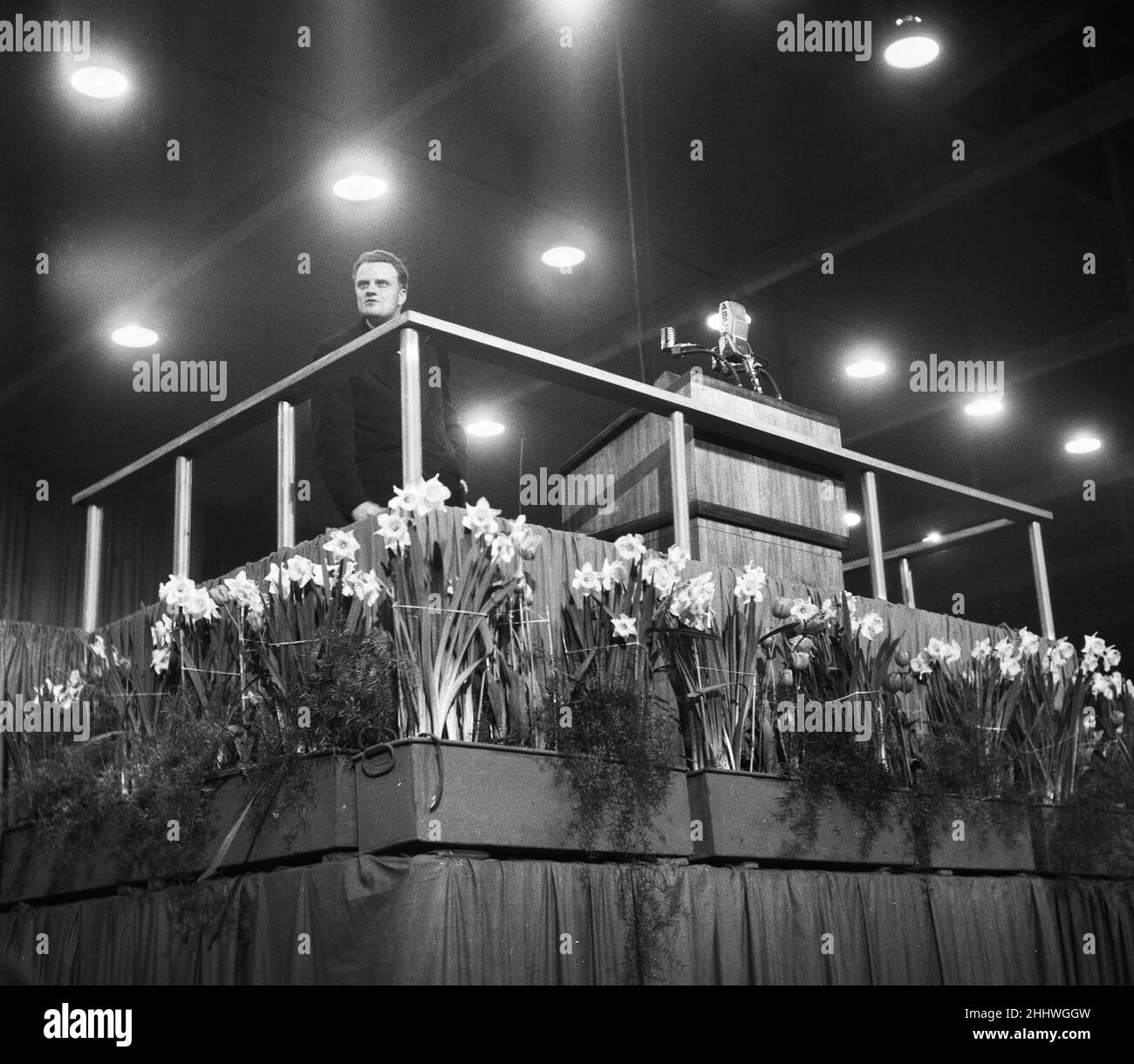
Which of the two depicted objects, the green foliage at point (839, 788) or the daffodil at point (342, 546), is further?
the green foliage at point (839, 788)

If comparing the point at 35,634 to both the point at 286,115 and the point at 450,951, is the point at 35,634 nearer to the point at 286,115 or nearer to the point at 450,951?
the point at 450,951

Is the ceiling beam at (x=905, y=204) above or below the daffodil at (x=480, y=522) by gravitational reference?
above

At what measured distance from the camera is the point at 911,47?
16.9ft

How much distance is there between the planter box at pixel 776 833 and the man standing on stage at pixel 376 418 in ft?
3.08

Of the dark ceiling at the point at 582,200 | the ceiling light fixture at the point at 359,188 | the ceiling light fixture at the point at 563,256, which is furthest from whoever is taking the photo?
the ceiling light fixture at the point at 563,256

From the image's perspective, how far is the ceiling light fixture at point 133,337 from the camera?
6.95 m

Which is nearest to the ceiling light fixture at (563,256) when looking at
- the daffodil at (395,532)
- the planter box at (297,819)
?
the daffodil at (395,532)

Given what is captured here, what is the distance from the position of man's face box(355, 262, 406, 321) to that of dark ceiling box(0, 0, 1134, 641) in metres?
1.74

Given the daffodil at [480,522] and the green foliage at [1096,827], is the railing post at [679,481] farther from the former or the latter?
the green foliage at [1096,827]

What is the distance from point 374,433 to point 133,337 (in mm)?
4138

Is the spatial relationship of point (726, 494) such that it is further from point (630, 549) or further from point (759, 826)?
point (759, 826)

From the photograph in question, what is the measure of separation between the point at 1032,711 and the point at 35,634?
2.49 m

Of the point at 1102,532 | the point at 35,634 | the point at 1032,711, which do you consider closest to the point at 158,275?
the point at 35,634

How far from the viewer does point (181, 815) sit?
2.68 m
